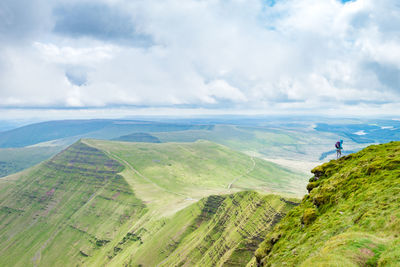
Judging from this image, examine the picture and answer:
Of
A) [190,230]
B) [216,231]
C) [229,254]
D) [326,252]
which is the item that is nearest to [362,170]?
[326,252]

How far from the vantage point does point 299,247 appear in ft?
125

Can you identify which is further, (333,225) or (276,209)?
(276,209)

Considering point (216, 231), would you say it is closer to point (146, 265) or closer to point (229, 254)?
point (229, 254)

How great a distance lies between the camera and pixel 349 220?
33.8 metres

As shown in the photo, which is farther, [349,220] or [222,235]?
[222,235]

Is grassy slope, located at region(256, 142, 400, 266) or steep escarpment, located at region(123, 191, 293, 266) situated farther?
steep escarpment, located at region(123, 191, 293, 266)

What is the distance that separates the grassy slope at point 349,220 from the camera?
2388cm

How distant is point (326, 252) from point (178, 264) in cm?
14651

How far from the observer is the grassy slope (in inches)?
940

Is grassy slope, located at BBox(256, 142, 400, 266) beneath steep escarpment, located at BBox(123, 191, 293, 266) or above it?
above

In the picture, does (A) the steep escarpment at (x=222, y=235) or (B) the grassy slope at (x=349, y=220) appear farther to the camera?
(A) the steep escarpment at (x=222, y=235)

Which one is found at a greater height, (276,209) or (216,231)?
(276,209)

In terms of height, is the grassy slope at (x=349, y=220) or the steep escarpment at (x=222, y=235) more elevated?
the grassy slope at (x=349, y=220)

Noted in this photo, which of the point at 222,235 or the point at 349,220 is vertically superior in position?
the point at 349,220
